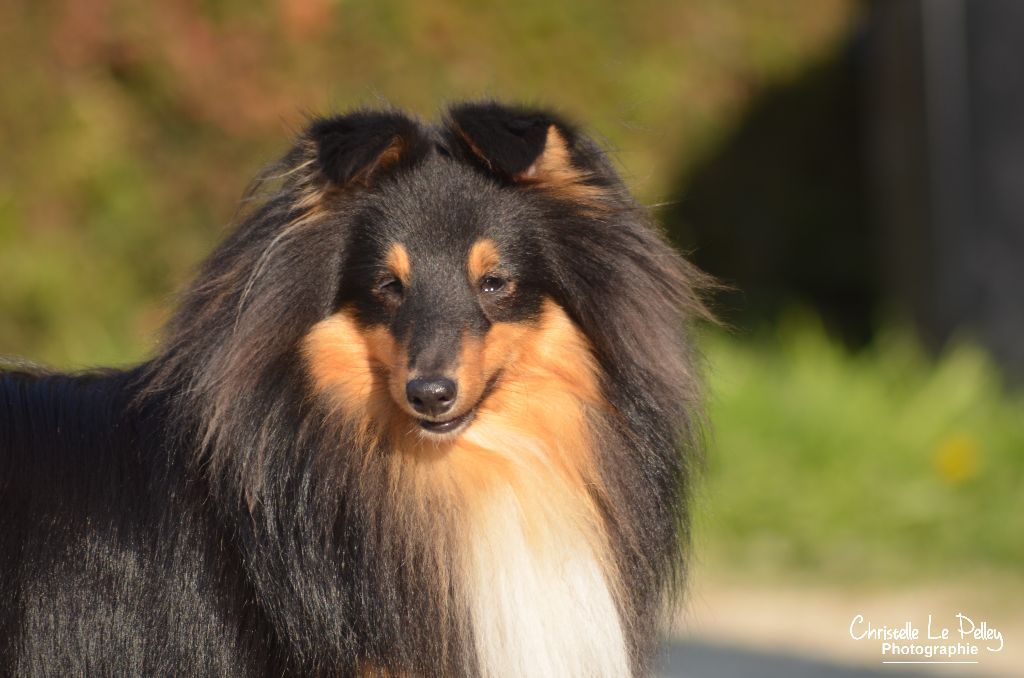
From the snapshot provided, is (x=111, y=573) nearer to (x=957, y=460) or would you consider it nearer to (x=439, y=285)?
(x=439, y=285)

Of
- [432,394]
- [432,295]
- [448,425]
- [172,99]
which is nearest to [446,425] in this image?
[448,425]

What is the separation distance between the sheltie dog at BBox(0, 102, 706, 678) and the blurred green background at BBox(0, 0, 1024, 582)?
11.6ft

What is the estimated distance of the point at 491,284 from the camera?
343 cm

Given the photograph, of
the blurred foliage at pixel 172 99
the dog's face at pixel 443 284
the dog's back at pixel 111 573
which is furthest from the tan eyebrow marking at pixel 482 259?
the blurred foliage at pixel 172 99

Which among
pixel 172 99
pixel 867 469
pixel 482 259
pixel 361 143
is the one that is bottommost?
pixel 482 259

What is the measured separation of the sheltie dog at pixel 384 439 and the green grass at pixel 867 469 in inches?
117

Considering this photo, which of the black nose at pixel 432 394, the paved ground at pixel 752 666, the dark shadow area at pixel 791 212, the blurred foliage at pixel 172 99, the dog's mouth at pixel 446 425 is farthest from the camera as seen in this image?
the dark shadow area at pixel 791 212

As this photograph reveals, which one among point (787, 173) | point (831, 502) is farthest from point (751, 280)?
point (831, 502)

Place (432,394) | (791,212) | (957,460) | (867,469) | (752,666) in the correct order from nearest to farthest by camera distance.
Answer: (432,394) → (752,666) → (957,460) → (867,469) → (791,212)

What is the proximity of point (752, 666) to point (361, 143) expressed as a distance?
3.30 metres

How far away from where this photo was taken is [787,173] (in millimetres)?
10922

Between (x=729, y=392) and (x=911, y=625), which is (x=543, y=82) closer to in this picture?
(x=729, y=392)

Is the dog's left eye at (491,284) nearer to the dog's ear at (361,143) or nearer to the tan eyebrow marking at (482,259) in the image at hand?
the tan eyebrow marking at (482,259)

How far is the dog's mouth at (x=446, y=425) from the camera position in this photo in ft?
10.9
